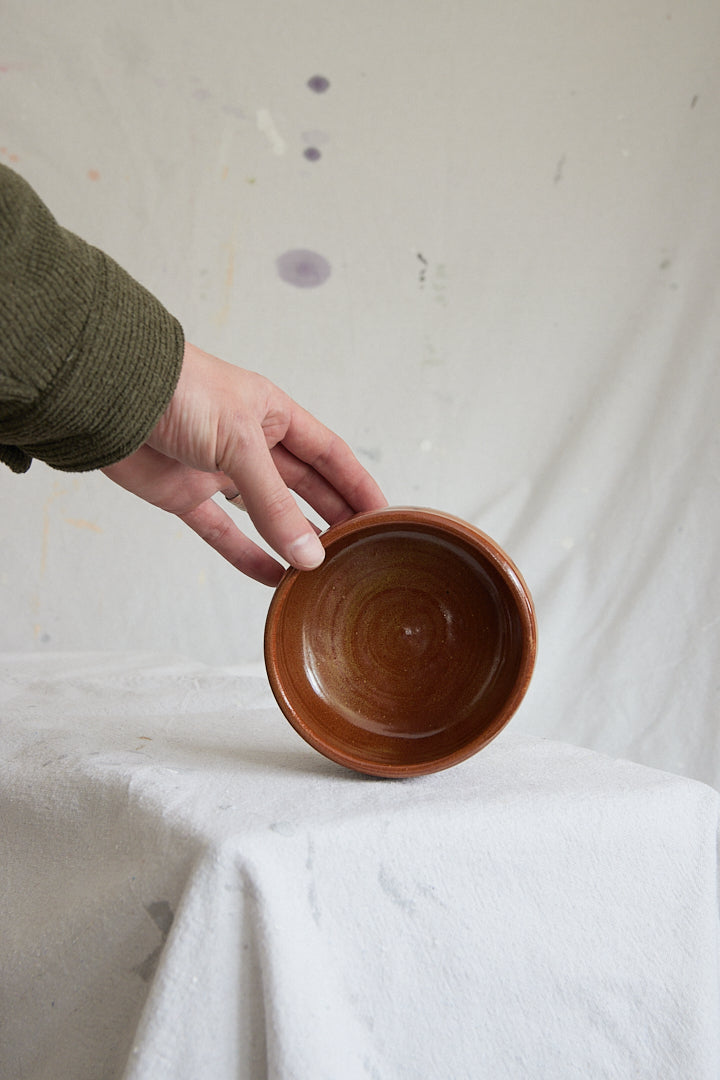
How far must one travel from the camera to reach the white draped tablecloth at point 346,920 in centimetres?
61

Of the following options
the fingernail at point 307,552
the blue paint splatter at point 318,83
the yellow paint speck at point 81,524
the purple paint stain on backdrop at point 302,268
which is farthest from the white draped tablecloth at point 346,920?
the blue paint splatter at point 318,83

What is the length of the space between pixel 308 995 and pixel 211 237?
4.81 ft

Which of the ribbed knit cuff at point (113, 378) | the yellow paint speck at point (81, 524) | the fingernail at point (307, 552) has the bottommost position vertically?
the yellow paint speck at point (81, 524)

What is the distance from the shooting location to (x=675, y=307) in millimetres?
1749

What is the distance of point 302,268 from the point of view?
5.83 ft

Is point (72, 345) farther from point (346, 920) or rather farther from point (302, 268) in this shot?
point (302, 268)

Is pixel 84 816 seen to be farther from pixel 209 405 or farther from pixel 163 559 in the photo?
pixel 163 559

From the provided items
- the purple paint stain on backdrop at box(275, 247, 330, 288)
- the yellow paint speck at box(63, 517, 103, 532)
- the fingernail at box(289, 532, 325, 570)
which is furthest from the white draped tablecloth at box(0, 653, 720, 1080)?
the purple paint stain on backdrop at box(275, 247, 330, 288)

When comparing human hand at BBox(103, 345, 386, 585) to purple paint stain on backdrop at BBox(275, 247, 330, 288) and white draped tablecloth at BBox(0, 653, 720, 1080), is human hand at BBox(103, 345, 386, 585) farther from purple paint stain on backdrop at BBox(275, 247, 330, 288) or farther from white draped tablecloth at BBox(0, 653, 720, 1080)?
purple paint stain on backdrop at BBox(275, 247, 330, 288)

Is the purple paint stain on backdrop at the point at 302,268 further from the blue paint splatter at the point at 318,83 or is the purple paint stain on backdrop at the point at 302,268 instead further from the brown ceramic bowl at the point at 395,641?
the brown ceramic bowl at the point at 395,641

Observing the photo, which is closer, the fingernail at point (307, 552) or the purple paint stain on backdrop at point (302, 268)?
the fingernail at point (307, 552)

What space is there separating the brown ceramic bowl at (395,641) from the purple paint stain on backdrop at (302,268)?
106 cm

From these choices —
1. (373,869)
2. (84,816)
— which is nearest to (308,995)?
(373,869)

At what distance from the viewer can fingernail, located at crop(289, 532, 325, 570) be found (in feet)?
2.57
